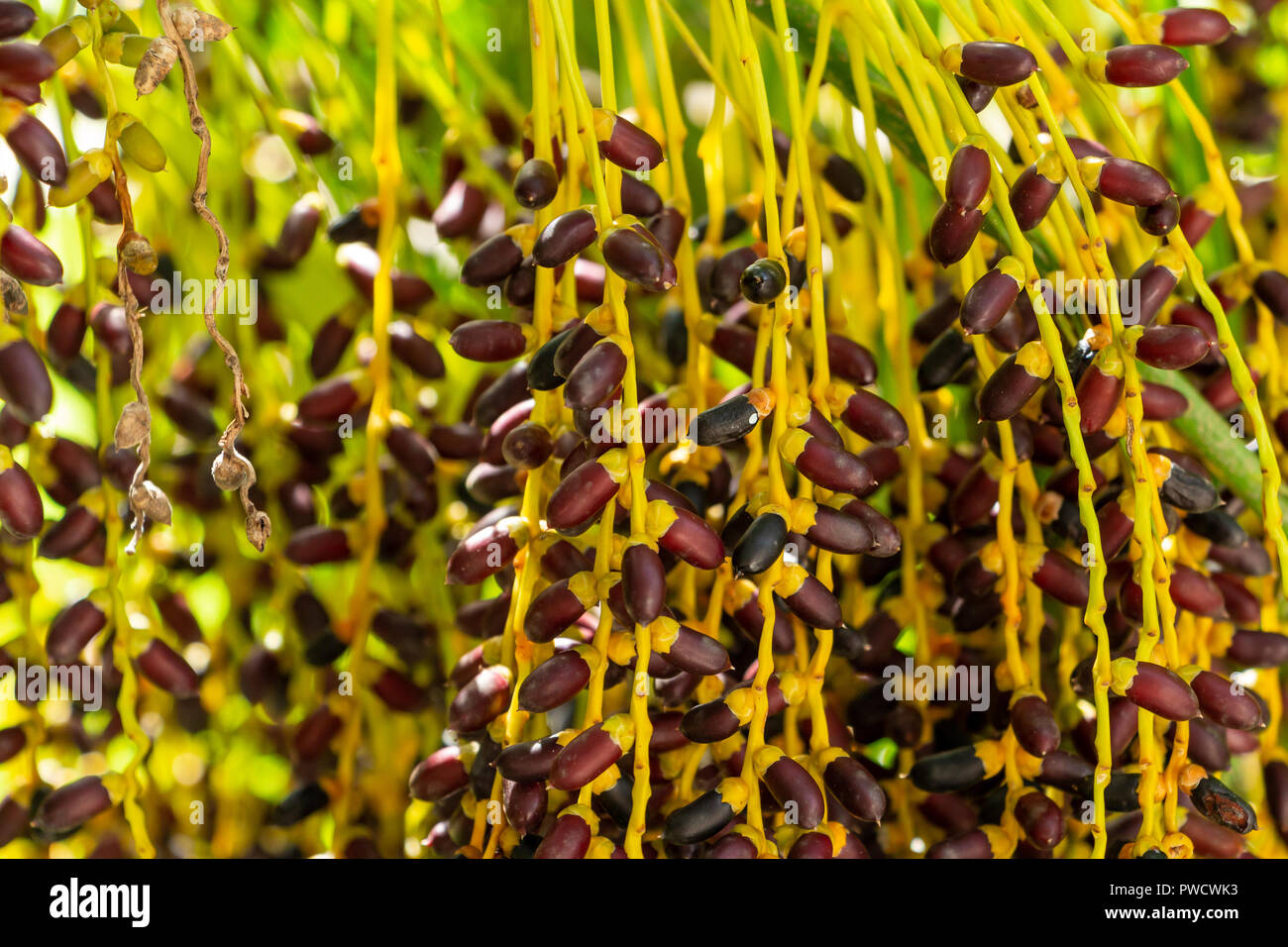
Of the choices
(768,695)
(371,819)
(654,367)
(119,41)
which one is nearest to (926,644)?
(768,695)

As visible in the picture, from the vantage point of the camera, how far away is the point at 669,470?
743mm

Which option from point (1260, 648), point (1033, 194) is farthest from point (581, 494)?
point (1260, 648)

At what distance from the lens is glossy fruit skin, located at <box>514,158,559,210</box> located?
641mm

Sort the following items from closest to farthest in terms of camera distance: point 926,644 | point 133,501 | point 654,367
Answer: point 133,501 < point 926,644 < point 654,367

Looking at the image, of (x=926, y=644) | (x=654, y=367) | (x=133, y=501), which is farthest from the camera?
(x=654, y=367)

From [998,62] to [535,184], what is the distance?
0.84 ft

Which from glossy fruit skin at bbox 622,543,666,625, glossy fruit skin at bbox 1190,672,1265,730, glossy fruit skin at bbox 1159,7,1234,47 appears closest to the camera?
glossy fruit skin at bbox 622,543,666,625

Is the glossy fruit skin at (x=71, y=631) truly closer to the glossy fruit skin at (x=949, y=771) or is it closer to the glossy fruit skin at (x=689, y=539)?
the glossy fruit skin at (x=689, y=539)

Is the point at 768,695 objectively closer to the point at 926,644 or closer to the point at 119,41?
the point at 926,644

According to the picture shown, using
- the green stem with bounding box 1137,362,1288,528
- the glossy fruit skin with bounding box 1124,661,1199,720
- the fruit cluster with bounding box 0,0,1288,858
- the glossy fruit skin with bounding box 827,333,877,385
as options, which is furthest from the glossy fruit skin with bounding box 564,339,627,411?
the green stem with bounding box 1137,362,1288,528

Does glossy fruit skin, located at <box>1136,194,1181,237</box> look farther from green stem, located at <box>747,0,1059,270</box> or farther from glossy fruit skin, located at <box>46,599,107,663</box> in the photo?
glossy fruit skin, located at <box>46,599,107,663</box>
